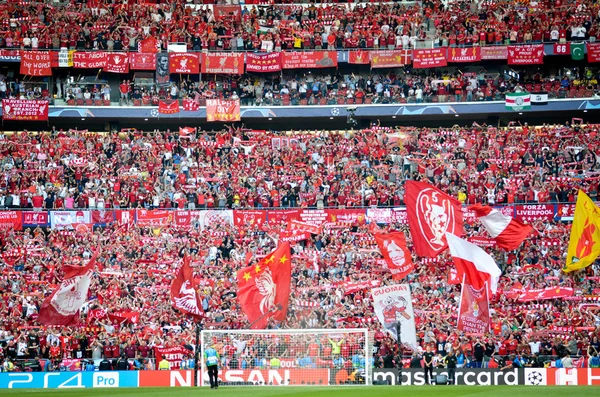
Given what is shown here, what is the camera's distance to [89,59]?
55.6m

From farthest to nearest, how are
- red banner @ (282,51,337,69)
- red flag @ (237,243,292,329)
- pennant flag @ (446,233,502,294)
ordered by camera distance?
red banner @ (282,51,337,69) < red flag @ (237,243,292,329) < pennant flag @ (446,233,502,294)

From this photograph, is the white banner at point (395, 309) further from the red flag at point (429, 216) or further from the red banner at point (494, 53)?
the red banner at point (494, 53)

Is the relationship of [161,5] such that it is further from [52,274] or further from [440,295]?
[440,295]

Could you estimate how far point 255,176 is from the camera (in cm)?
4944

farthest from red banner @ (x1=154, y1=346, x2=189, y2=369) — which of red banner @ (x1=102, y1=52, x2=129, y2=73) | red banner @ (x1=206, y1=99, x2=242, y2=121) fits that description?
red banner @ (x1=102, y1=52, x2=129, y2=73)

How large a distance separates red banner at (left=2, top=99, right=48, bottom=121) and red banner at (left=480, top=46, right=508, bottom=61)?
24.9 m

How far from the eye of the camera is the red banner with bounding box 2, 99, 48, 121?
53406 mm

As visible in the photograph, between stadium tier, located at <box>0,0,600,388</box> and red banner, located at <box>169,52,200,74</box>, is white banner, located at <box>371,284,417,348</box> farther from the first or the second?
red banner, located at <box>169,52,200,74</box>

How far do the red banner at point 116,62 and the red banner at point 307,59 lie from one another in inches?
361

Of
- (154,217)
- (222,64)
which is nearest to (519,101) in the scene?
(222,64)

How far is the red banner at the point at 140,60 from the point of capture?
55.6 m

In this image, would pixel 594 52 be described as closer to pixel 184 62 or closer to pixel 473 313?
pixel 184 62

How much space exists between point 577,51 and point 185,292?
101 feet

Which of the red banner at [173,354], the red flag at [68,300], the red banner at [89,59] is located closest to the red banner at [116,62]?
the red banner at [89,59]
